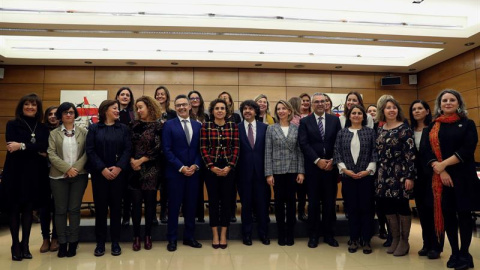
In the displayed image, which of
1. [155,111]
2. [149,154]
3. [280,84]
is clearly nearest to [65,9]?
[155,111]

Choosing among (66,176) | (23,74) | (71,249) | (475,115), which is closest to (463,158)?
(66,176)

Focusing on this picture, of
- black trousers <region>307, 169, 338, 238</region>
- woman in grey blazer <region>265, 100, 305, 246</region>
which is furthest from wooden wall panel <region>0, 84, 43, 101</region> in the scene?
black trousers <region>307, 169, 338, 238</region>

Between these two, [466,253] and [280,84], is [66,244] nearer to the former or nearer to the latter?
[466,253]

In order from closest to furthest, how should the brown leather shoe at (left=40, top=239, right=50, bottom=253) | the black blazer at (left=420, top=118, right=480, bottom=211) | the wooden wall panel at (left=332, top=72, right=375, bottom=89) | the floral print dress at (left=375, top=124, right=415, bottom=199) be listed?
the black blazer at (left=420, top=118, right=480, bottom=211)
the floral print dress at (left=375, top=124, right=415, bottom=199)
the brown leather shoe at (left=40, top=239, right=50, bottom=253)
the wooden wall panel at (left=332, top=72, right=375, bottom=89)

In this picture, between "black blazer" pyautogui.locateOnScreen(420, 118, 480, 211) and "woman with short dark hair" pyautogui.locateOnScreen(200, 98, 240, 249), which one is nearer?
"black blazer" pyautogui.locateOnScreen(420, 118, 480, 211)

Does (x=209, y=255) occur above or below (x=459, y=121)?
below

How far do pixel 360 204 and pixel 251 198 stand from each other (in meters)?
1.18

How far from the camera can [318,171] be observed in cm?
338

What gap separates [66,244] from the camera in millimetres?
3117

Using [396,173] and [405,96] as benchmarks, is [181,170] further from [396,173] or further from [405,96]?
[405,96]

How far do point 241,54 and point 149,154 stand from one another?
190 inches

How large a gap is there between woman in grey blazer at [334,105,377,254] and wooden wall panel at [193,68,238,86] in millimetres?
5207

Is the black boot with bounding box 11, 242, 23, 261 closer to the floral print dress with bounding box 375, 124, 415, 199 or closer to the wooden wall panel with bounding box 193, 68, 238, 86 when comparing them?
the floral print dress with bounding box 375, 124, 415, 199

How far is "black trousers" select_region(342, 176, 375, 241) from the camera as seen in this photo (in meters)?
3.16
